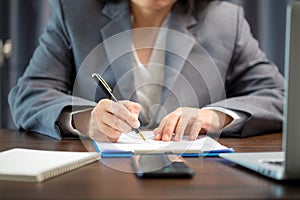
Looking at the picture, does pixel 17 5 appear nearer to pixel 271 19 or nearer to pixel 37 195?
pixel 271 19

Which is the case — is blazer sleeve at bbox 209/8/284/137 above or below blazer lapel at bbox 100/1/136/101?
below

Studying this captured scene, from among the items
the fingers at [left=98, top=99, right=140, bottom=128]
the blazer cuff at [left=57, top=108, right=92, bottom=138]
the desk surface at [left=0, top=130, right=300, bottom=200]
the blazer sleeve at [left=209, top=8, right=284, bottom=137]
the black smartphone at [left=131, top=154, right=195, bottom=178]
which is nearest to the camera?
the desk surface at [left=0, top=130, right=300, bottom=200]

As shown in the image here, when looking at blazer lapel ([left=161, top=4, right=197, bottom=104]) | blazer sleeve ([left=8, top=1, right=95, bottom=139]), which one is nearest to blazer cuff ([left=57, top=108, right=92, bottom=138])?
blazer sleeve ([left=8, top=1, right=95, bottom=139])

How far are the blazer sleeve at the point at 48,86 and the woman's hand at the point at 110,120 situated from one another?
0.18ft

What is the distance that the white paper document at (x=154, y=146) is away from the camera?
100 cm

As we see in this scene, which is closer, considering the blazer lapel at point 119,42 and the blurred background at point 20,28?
the blazer lapel at point 119,42

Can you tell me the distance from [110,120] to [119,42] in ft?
1.74

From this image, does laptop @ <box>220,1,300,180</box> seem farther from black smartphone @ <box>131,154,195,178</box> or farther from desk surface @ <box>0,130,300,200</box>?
black smartphone @ <box>131,154,195,178</box>

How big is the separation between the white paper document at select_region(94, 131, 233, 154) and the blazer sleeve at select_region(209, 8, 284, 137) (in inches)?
8.5

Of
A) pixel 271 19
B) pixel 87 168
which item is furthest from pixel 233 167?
pixel 271 19

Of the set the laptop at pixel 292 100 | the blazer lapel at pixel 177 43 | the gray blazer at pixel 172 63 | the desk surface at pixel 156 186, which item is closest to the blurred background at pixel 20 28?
the gray blazer at pixel 172 63

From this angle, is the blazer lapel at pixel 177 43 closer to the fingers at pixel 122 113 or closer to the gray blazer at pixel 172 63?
the gray blazer at pixel 172 63

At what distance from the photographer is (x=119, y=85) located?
1.50m

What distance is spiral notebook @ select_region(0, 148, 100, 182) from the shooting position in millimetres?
744
